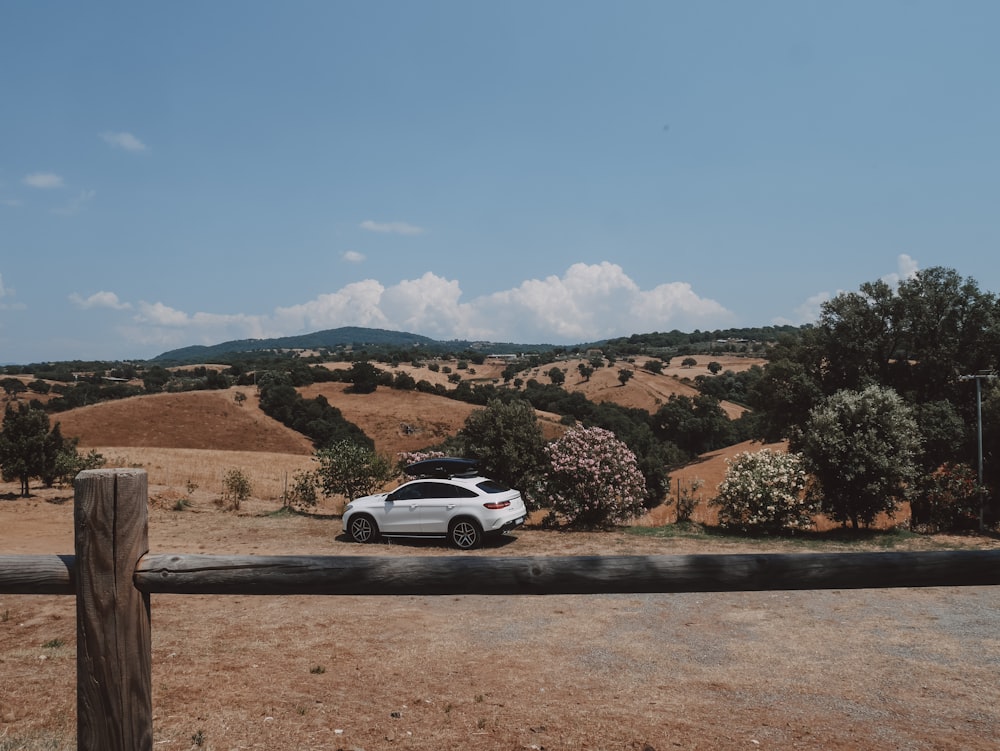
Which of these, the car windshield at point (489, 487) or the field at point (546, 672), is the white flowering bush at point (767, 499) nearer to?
the field at point (546, 672)

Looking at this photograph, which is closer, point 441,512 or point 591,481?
point 441,512

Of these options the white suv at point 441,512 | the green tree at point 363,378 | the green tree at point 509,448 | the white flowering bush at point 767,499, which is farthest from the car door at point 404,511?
the green tree at point 363,378

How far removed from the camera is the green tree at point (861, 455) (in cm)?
1866

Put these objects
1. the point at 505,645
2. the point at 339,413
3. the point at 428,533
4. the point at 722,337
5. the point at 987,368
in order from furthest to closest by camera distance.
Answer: the point at 722,337 → the point at 339,413 → the point at 987,368 → the point at 428,533 → the point at 505,645

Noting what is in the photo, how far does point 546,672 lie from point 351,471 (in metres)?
15.0

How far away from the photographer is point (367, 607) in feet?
32.8

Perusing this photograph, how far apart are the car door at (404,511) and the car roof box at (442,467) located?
65.0 inches

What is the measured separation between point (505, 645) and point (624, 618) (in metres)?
2.21

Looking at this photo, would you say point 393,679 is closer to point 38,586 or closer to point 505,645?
point 505,645

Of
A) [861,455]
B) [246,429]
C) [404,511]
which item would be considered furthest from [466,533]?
[246,429]

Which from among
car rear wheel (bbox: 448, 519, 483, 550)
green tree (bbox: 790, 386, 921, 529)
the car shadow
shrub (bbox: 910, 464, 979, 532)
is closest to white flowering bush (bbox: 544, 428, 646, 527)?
the car shadow

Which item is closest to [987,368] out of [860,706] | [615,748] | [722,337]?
[860,706]

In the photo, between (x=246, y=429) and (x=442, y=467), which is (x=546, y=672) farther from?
(x=246, y=429)

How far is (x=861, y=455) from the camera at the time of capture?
1864cm
